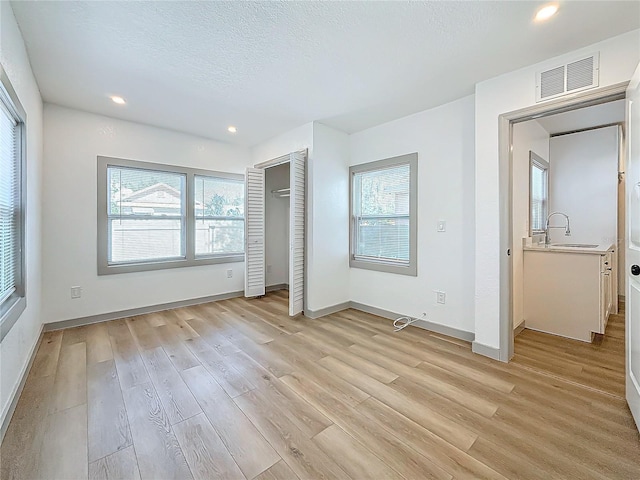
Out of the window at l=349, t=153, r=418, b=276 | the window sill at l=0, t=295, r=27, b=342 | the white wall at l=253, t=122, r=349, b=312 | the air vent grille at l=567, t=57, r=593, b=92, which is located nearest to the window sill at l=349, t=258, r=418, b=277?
the window at l=349, t=153, r=418, b=276

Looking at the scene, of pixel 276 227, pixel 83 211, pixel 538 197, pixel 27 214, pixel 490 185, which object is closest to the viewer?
pixel 27 214

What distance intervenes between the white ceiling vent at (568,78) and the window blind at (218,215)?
13.7 ft

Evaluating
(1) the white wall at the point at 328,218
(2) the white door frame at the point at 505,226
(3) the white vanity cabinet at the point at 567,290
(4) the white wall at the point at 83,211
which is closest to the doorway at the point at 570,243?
(3) the white vanity cabinet at the point at 567,290

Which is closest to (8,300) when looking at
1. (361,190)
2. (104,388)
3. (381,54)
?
(104,388)

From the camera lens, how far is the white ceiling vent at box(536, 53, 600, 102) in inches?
80.7

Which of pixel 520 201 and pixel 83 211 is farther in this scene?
pixel 83 211

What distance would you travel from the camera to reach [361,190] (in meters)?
4.11

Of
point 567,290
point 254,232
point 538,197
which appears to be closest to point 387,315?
point 567,290

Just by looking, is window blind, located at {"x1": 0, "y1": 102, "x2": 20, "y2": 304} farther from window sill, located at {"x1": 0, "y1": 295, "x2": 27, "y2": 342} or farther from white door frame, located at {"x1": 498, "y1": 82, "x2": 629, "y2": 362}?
white door frame, located at {"x1": 498, "y1": 82, "x2": 629, "y2": 362}

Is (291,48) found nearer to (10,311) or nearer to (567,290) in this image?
(10,311)

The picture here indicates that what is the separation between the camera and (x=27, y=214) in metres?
2.43

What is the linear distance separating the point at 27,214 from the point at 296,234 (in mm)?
2574

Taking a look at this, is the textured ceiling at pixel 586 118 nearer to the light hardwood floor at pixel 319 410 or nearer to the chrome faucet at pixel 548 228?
the chrome faucet at pixel 548 228

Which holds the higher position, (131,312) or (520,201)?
(520,201)
